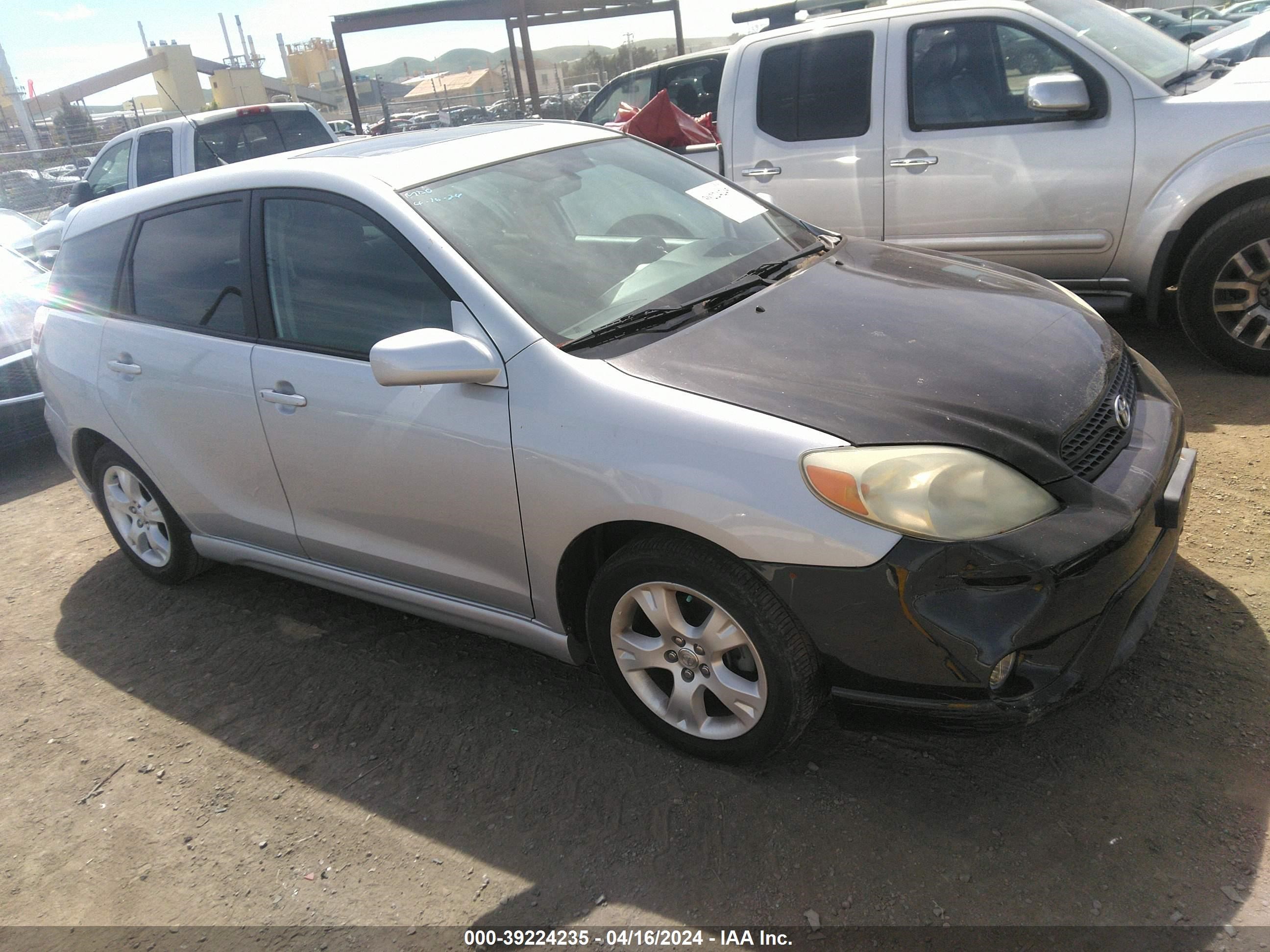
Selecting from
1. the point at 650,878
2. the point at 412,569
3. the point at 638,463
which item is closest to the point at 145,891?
the point at 412,569

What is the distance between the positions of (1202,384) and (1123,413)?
8.29 feet

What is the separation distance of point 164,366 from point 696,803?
8.24ft

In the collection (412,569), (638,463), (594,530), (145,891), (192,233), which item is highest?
(192,233)

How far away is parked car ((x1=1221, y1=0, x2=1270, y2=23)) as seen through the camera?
5547 mm

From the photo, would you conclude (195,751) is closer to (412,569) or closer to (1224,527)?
(412,569)

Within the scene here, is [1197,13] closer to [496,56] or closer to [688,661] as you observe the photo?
[688,661]

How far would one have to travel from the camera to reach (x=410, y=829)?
2.70 metres

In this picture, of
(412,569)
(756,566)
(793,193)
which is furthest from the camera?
(793,193)

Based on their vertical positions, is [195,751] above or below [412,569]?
below

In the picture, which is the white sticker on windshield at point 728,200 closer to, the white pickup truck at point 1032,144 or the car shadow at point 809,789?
the car shadow at point 809,789

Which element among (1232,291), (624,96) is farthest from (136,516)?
(624,96)

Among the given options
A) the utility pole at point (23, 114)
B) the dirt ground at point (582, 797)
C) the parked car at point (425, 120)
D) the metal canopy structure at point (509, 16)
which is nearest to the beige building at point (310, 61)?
the utility pole at point (23, 114)

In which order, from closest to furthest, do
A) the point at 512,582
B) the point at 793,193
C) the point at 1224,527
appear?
the point at 512,582
the point at 1224,527
the point at 793,193

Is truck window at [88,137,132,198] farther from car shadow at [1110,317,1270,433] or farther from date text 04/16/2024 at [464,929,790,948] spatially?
date text 04/16/2024 at [464,929,790,948]
